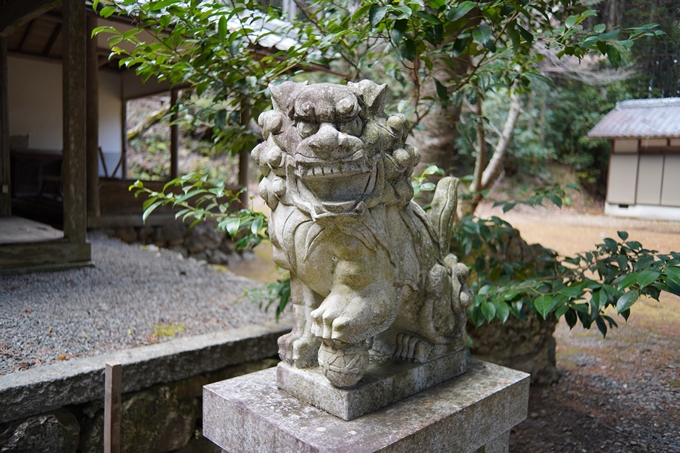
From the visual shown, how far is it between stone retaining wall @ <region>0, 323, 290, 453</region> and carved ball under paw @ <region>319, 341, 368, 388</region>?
1.60 m

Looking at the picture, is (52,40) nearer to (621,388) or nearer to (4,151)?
(4,151)

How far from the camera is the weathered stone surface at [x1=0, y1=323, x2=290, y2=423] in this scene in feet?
8.46

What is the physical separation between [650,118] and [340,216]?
276cm

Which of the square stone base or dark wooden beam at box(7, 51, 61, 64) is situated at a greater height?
dark wooden beam at box(7, 51, 61, 64)

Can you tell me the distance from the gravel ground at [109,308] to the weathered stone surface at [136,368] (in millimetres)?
248

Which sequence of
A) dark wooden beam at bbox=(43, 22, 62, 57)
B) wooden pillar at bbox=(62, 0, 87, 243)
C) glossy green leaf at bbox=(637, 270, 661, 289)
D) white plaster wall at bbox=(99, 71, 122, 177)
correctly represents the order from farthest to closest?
white plaster wall at bbox=(99, 71, 122, 177) → dark wooden beam at bbox=(43, 22, 62, 57) → wooden pillar at bbox=(62, 0, 87, 243) → glossy green leaf at bbox=(637, 270, 661, 289)

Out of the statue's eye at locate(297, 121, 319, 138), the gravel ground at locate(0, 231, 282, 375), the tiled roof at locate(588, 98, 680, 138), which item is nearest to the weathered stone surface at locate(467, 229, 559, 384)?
the tiled roof at locate(588, 98, 680, 138)

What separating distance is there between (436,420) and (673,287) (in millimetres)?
1002

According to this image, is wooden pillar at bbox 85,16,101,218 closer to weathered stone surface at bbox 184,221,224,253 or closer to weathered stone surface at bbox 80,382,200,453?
weathered stone surface at bbox 184,221,224,253

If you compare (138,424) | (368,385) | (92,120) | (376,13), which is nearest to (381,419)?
(368,385)

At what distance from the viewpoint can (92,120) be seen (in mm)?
6277

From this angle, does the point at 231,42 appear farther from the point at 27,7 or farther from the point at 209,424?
the point at 27,7

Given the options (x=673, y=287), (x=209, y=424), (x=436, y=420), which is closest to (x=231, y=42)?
(x=209, y=424)

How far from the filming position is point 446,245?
2.26 m
